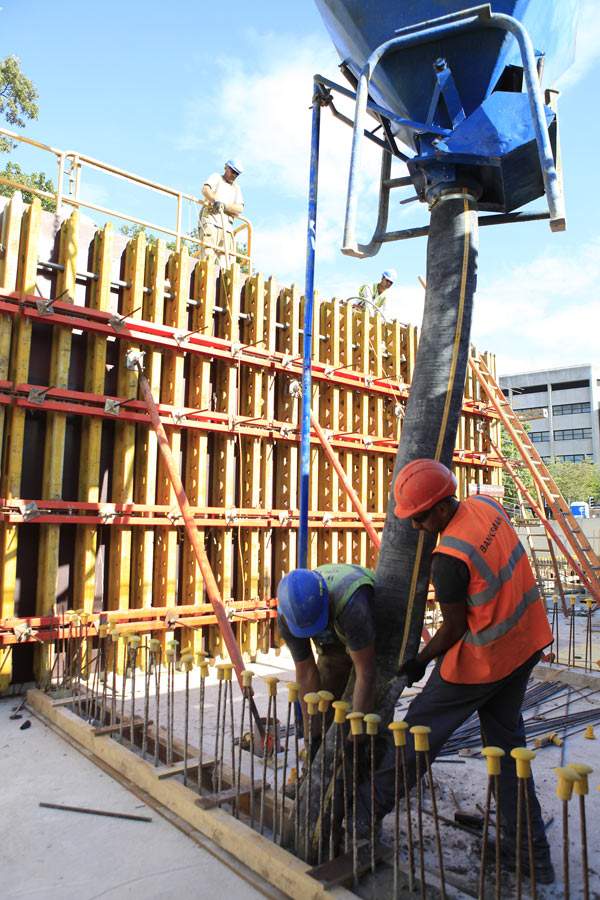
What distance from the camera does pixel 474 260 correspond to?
11.4ft

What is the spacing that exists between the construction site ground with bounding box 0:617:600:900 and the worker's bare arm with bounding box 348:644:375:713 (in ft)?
2.35

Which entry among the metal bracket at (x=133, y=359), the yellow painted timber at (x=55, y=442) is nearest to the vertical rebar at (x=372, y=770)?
the yellow painted timber at (x=55, y=442)

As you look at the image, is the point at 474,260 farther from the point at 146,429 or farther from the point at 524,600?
the point at 146,429

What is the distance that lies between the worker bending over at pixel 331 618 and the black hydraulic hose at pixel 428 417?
0.11 metres

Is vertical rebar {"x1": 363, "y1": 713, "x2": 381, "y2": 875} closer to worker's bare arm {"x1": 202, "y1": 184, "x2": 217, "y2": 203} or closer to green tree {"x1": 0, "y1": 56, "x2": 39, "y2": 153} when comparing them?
worker's bare arm {"x1": 202, "y1": 184, "x2": 217, "y2": 203}

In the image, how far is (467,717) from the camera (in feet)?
9.88

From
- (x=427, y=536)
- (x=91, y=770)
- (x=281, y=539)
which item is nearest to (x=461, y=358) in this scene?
(x=427, y=536)

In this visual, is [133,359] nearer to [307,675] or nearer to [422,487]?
[307,675]

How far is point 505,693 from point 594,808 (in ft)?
4.59

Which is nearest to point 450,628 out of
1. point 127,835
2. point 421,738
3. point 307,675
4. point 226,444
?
point 421,738

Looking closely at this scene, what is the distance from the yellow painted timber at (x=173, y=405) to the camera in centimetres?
692

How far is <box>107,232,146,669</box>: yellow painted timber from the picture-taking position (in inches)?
259

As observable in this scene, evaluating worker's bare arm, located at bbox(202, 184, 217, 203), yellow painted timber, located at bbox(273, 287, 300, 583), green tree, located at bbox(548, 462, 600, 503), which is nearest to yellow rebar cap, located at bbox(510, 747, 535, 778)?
yellow painted timber, located at bbox(273, 287, 300, 583)

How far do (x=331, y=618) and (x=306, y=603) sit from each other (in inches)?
9.3
